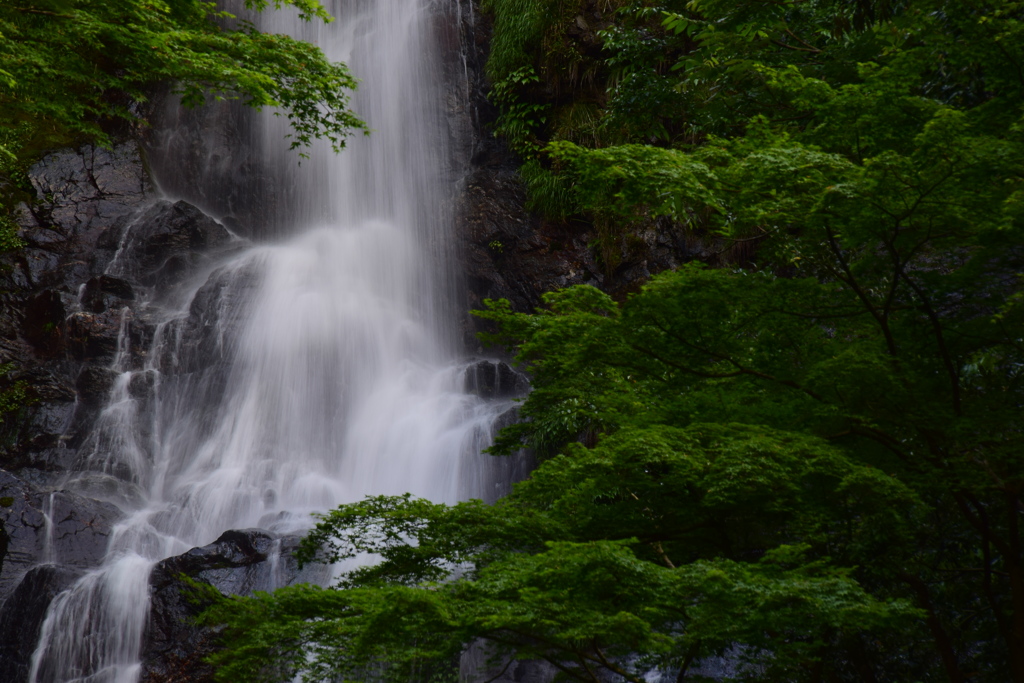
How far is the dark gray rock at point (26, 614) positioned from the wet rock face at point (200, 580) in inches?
60.2

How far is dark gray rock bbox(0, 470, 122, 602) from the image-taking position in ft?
37.2

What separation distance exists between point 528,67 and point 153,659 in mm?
12540

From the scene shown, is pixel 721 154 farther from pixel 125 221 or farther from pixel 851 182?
pixel 125 221

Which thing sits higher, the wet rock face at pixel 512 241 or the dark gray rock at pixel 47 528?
the wet rock face at pixel 512 241

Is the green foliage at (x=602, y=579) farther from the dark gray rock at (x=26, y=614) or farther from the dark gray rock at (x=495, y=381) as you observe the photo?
the dark gray rock at (x=495, y=381)

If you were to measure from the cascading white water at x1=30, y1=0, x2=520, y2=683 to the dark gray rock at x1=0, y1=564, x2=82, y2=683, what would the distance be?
0.18m

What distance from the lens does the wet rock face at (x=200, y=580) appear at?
10109 mm

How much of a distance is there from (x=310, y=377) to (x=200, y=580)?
17.2ft

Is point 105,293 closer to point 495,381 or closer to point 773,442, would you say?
point 495,381

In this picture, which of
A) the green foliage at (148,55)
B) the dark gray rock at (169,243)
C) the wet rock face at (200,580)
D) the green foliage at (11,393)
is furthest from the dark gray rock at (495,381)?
the green foliage at (11,393)

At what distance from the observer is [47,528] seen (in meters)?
11.6

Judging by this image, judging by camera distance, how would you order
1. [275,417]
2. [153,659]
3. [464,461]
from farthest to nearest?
1. [275,417]
2. [464,461]
3. [153,659]

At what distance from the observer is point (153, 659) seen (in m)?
10.2

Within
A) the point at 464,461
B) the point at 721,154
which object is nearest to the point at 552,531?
the point at 721,154
